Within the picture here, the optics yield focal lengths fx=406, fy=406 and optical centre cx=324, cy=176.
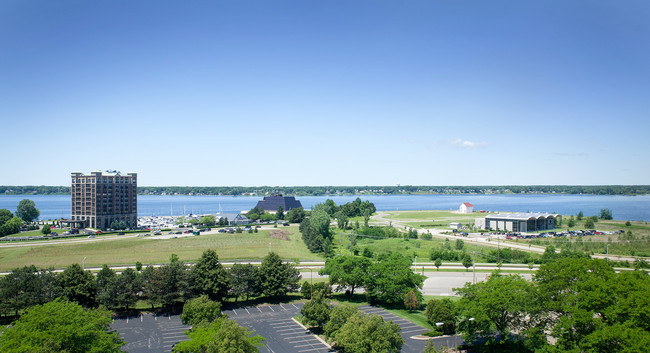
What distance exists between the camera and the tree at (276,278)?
44406 mm

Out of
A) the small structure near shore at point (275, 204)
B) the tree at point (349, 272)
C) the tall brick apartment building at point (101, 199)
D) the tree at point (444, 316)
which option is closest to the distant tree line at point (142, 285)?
the tree at point (349, 272)

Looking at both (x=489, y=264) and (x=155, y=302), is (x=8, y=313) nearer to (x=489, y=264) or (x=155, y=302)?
(x=155, y=302)

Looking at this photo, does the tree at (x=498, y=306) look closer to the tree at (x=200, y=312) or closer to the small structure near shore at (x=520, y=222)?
the tree at (x=200, y=312)

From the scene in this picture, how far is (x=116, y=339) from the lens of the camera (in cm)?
2819

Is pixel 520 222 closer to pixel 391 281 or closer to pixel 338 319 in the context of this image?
pixel 391 281

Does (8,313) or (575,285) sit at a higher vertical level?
(575,285)

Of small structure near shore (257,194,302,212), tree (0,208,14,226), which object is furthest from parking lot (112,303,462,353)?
small structure near shore (257,194,302,212)

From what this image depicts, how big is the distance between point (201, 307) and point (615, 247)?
75.1 m

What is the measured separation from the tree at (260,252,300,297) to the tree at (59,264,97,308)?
1698cm

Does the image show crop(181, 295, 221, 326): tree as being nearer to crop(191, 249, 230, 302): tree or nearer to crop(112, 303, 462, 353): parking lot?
crop(112, 303, 462, 353): parking lot

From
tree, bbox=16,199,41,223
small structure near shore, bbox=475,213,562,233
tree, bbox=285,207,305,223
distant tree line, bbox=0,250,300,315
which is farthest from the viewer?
tree, bbox=16,199,41,223

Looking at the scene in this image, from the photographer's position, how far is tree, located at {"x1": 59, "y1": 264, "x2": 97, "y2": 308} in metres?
39.9

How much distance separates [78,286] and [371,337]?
30141 millimetres

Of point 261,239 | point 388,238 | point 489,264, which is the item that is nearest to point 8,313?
point 261,239
